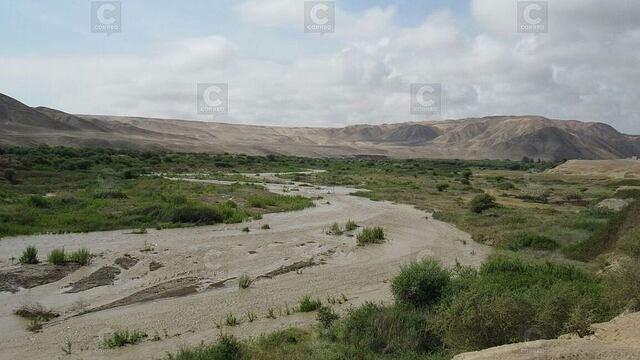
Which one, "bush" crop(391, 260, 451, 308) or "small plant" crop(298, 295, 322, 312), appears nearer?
"bush" crop(391, 260, 451, 308)

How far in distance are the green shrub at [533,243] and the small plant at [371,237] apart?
5643 millimetres

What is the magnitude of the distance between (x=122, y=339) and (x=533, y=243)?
17.0 meters

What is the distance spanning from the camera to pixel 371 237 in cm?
2489

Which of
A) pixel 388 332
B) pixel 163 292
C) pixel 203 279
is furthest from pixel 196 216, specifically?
pixel 388 332

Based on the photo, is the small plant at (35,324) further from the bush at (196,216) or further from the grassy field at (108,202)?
the bush at (196,216)

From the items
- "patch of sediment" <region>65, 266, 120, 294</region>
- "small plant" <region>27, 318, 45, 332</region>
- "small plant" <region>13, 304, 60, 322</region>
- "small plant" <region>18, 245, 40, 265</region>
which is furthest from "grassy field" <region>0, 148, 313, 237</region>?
"small plant" <region>27, 318, 45, 332</region>

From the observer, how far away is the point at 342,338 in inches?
436

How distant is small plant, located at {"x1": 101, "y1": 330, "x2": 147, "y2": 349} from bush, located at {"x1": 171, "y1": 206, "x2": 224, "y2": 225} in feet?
52.2

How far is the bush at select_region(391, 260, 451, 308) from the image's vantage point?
1270 centimetres

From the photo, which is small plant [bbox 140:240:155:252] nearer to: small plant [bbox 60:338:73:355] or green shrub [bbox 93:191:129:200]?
small plant [bbox 60:338:73:355]

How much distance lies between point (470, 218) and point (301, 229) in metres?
9.75

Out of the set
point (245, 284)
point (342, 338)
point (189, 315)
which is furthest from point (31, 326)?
point (342, 338)

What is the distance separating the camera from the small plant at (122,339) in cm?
1164

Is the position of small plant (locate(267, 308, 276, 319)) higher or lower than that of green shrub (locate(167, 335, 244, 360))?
Answer: lower
